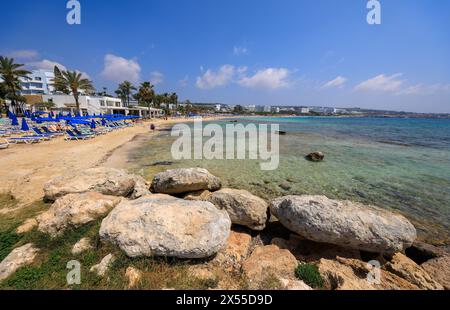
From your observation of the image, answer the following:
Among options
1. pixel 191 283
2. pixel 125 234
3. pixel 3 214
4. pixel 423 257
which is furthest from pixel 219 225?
pixel 3 214

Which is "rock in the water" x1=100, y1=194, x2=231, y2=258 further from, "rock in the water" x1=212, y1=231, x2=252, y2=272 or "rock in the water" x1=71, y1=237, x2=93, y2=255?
"rock in the water" x1=71, y1=237, x2=93, y2=255

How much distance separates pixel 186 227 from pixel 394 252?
4467mm

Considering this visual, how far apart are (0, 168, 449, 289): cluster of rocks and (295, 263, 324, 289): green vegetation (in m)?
0.11

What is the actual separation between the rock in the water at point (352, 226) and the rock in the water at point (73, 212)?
4.72 metres

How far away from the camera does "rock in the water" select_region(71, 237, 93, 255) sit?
376cm

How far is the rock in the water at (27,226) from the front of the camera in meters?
4.49

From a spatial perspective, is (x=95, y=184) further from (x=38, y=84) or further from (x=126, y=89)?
(x=38, y=84)

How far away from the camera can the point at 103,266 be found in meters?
3.31

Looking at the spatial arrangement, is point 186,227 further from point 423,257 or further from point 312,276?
point 423,257

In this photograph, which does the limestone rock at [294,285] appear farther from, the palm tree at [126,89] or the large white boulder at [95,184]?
the palm tree at [126,89]

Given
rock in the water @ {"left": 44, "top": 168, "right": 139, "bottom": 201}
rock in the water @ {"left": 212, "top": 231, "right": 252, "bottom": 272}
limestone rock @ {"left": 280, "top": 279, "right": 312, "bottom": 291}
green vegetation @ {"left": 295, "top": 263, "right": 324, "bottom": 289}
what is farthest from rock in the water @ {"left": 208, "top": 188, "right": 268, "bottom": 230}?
rock in the water @ {"left": 44, "top": 168, "right": 139, "bottom": 201}

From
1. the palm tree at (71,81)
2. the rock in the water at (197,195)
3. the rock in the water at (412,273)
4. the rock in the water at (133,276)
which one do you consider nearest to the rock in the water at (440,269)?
the rock in the water at (412,273)

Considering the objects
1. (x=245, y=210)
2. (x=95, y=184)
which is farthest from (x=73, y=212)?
(x=245, y=210)
